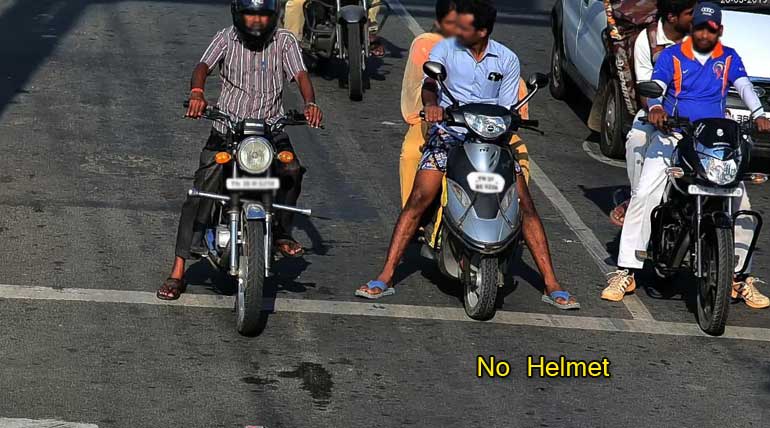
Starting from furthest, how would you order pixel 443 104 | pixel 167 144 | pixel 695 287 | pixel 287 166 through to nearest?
pixel 167 144, pixel 695 287, pixel 443 104, pixel 287 166

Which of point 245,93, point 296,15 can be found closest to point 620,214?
point 245,93

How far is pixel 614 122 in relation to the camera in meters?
12.8

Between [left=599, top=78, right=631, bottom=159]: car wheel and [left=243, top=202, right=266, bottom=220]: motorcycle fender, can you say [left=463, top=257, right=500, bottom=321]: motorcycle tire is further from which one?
[left=599, top=78, right=631, bottom=159]: car wheel

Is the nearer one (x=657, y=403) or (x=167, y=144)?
(x=657, y=403)

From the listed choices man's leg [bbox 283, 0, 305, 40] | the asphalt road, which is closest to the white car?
the asphalt road

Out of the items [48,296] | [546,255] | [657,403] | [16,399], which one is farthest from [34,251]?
[657,403]

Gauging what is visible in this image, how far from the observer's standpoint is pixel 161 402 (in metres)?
6.90

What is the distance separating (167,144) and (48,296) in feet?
13.4

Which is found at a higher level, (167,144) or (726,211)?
(726,211)

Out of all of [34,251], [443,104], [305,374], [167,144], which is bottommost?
[167,144]

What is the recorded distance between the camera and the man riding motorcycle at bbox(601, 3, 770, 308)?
8.59m

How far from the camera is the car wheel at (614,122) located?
41.4 ft

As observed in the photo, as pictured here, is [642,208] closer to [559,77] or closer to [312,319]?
[312,319]

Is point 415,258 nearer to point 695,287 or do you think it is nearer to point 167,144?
point 695,287
